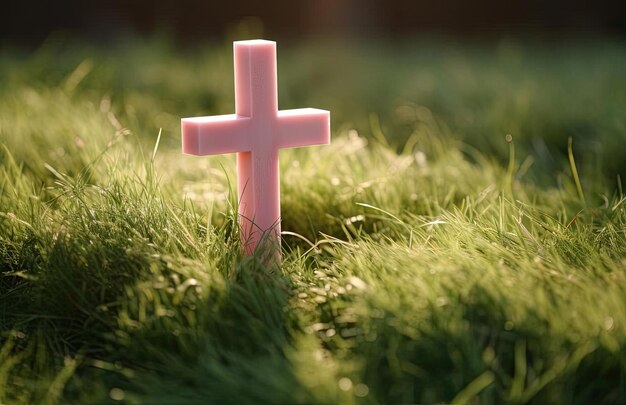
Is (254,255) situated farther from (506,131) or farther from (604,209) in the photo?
(506,131)

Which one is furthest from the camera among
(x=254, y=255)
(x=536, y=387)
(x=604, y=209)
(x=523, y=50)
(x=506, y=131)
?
(x=523, y=50)

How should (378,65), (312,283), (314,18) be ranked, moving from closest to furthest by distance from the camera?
1. (312,283)
2. (378,65)
3. (314,18)

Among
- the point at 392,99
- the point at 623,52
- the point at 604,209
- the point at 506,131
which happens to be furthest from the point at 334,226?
the point at 623,52

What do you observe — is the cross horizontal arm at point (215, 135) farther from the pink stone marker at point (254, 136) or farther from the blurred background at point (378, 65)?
the blurred background at point (378, 65)

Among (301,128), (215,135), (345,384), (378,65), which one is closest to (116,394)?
(345,384)

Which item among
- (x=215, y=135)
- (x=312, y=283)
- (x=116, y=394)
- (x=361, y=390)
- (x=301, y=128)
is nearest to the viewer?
(x=361, y=390)

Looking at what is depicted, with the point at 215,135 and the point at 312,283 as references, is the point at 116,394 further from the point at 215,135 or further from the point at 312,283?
the point at 215,135

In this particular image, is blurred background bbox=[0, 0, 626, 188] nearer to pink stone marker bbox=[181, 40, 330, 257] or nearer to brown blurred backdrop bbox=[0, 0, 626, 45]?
brown blurred backdrop bbox=[0, 0, 626, 45]
